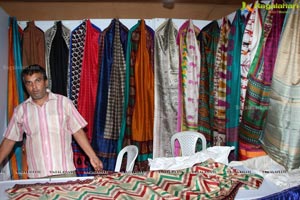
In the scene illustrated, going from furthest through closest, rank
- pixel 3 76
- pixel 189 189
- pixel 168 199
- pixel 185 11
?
pixel 185 11, pixel 3 76, pixel 189 189, pixel 168 199

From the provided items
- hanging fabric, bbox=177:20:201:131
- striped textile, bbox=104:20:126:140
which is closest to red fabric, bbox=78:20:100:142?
striped textile, bbox=104:20:126:140

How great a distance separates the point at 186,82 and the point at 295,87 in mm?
1057

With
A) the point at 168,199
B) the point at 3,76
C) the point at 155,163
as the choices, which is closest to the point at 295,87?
the point at 155,163

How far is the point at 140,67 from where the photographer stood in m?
2.53

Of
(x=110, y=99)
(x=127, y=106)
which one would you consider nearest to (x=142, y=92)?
(x=127, y=106)

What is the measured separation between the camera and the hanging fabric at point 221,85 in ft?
7.61

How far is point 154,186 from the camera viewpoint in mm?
1135

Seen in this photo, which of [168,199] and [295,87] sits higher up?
[295,87]

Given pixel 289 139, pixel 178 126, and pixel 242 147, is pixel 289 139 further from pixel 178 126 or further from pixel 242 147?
pixel 178 126

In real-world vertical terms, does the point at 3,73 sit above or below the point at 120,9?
below

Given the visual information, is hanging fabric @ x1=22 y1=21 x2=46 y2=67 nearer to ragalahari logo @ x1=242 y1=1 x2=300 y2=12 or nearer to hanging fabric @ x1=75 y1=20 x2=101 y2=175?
hanging fabric @ x1=75 y1=20 x2=101 y2=175

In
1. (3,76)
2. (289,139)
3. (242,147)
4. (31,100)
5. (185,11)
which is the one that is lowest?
(242,147)

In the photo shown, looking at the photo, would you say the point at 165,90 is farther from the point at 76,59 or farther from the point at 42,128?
the point at 42,128

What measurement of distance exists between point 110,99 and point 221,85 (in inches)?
38.6
